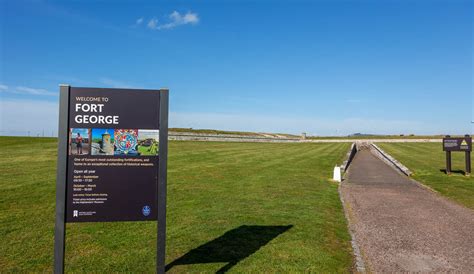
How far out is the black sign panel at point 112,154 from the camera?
5133mm

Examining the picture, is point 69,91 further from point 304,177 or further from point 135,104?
point 304,177

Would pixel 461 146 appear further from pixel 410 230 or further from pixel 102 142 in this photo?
pixel 102 142

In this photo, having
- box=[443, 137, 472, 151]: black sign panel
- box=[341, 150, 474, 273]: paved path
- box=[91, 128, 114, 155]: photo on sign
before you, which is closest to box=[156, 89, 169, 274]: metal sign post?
box=[91, 128, 114, 155]: photo on sign

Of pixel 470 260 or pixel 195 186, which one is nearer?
pixel 470 260

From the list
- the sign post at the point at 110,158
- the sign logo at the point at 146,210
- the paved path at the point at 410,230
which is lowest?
the paved path at the point at 410,230

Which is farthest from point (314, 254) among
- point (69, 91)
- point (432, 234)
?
point (69, 91)

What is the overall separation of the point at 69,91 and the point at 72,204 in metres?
1.73

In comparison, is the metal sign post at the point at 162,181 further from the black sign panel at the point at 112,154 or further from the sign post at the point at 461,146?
the sign post at the point at 461,146

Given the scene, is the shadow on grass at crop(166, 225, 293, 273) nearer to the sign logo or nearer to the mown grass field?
the mown grass field

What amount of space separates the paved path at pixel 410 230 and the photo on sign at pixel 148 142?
4.40 meters

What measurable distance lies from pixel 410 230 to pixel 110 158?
756 centimetres

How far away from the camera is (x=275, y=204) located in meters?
10.9

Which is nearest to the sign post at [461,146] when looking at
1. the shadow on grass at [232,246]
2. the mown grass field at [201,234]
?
the mown grass field at [201,234]

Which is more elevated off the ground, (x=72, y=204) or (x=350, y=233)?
(x=72, y=204)
